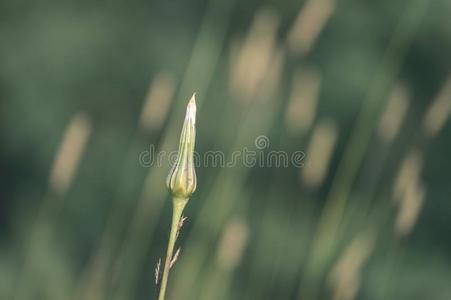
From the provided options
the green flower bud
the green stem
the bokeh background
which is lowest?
the green stem

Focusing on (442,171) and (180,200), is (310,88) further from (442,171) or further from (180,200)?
(442,171)

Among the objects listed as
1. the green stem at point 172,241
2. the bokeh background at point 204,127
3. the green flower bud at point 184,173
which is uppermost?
the bokeh background at point 204,127

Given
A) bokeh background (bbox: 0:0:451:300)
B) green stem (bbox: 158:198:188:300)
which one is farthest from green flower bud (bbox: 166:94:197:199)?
bokeh background (bbox: 0:0:451:300)

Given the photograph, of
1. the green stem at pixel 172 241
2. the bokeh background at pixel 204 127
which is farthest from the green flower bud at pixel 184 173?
the bokeh background at pixel 204 127

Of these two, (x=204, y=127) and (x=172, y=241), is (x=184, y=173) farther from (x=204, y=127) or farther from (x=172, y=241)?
(x=204, y=127)

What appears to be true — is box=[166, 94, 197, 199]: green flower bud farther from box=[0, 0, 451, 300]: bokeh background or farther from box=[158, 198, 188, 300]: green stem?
box=[0, 0, 451, 300]: bokeh background

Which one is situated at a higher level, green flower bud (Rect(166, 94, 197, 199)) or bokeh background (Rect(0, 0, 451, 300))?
bokeh background (Rect(0, 0, 451, 300))

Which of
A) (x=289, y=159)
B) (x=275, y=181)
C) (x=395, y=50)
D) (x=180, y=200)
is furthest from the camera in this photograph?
(x=395, y=50)

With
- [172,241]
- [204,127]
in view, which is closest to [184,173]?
[172,241]

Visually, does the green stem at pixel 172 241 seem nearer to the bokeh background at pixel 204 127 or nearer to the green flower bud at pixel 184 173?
the green flower bud at pixel 184 173

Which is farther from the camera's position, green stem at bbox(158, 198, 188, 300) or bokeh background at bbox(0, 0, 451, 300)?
bokeh background at bbox(0, 0, 451, 300)

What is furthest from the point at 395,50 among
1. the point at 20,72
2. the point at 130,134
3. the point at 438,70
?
the point at 20,72
